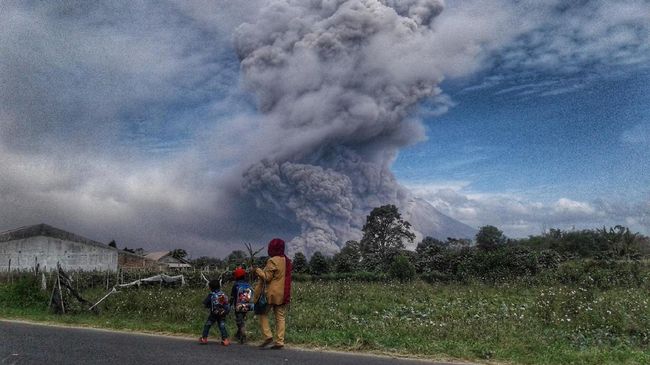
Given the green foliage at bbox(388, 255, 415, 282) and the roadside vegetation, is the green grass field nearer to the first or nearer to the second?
the roadside vegetation

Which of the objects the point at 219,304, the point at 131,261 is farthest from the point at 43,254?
the point at 219,304

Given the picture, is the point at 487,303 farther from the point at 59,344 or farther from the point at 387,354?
the point at 59,344

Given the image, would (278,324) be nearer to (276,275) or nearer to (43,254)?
(276,275)

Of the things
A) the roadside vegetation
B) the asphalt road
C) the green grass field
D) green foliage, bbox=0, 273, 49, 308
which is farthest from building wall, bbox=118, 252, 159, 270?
the asphalt road

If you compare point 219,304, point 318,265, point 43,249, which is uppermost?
point 43,249

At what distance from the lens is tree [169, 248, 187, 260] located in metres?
76.8

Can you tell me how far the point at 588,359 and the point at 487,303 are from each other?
1145 cm

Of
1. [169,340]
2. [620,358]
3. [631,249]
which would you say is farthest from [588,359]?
[631,249]

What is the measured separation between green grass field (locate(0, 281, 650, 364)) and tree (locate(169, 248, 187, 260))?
180ft

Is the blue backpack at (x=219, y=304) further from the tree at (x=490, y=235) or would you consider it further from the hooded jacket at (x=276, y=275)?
the tree at (x=490, y=235)

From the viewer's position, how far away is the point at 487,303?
19766 mm

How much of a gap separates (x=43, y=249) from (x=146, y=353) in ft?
141

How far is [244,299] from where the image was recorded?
32.8 feet

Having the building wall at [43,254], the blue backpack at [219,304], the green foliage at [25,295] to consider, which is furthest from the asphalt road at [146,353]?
the building wall at [43,254]
